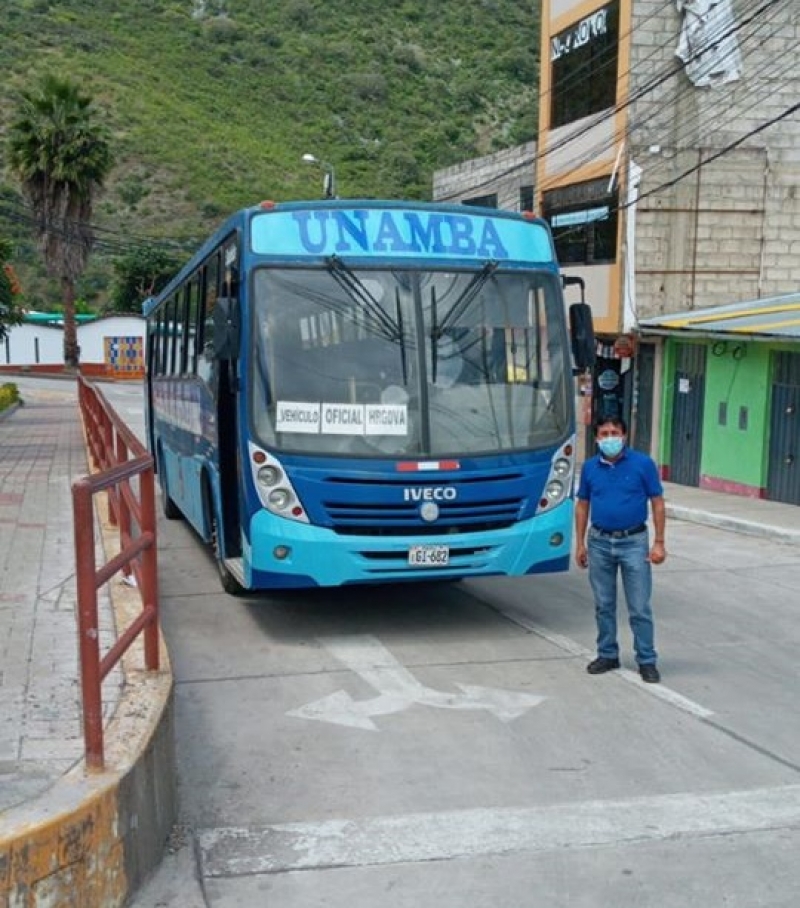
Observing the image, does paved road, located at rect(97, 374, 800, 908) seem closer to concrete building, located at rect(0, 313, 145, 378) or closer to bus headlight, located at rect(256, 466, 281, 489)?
bus headlight, located at rect(256, 466, 281, 489)

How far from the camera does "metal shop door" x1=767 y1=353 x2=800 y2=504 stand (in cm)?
1856

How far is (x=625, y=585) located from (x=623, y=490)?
0.64 meters

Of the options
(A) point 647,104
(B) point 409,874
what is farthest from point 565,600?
(A) point 647,104

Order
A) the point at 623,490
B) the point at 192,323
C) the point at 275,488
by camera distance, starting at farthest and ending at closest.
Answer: the point at 192,323
the point at 275,488
the point at 623,490

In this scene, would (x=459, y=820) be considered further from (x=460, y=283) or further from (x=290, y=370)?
(x=460, y=283)

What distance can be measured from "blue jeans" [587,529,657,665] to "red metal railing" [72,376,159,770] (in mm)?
3020

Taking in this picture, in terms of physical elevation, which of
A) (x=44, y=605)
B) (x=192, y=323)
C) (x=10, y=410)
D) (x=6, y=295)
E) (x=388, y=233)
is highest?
(x=388, y=233)

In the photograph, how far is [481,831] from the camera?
5332mm

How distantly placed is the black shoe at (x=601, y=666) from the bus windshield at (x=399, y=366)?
1703 millimetres

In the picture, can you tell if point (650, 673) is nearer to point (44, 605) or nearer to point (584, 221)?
point (44, 605)

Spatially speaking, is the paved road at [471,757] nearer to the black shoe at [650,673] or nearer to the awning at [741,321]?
the black shoe at [650,673]

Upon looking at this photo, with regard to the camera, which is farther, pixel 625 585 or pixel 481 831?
pixel 625 585

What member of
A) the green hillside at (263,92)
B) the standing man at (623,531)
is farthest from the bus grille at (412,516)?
the green hillside at (263,92)

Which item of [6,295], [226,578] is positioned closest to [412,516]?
[226,578]
